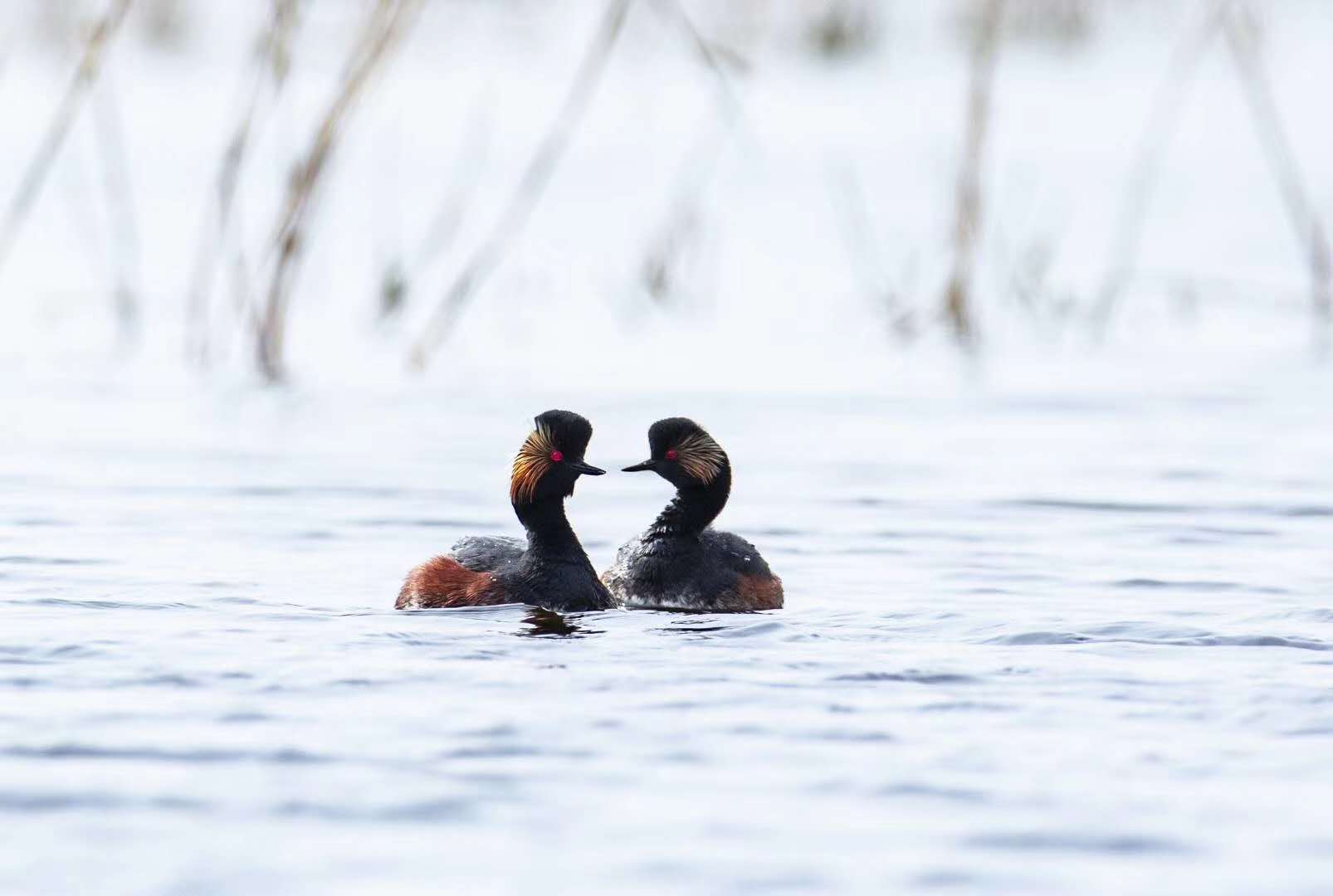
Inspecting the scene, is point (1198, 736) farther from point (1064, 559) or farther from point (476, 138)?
point (476, 138)

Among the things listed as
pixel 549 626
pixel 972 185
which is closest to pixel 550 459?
pixel 549 626

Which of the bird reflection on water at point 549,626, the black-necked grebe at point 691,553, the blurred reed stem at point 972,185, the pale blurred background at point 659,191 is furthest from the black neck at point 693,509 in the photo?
the blurred reed stem at point 972,185

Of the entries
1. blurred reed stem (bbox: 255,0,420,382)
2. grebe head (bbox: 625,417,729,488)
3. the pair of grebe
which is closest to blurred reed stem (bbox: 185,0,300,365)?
blurred reed stem (bbox: 255,0,420,382)

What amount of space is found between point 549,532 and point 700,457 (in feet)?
2.52

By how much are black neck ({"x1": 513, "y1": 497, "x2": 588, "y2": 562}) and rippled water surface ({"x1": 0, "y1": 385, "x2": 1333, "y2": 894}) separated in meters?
0.30

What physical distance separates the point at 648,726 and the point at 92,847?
1.43 metres

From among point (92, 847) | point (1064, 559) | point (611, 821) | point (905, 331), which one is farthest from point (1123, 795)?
point (905, 331)

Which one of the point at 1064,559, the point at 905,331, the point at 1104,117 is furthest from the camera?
the point at 1104,117

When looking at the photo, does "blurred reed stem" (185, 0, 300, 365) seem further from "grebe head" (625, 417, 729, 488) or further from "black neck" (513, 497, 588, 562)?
"black neck" (513, 497, 588, 562)

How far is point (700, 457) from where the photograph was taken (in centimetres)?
838

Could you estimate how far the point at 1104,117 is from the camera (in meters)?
21.1

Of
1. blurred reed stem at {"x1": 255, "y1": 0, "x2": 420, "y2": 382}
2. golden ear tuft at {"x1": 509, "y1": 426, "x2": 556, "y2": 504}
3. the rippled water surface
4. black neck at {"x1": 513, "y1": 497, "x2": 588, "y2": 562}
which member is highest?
blurred reed stem at {"x1": 255, "y1": 0, "x2": 420, "y2": 382}

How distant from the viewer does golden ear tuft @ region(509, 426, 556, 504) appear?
7918 mm

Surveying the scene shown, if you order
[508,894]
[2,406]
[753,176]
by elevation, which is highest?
[753,176]
